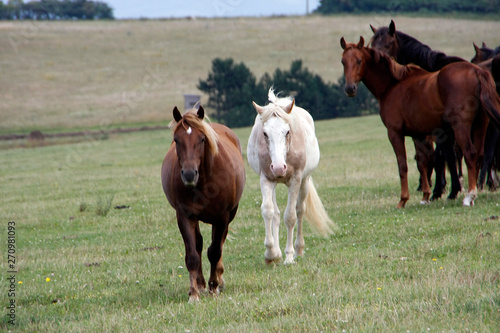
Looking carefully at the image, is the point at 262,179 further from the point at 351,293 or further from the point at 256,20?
the point at 256,20

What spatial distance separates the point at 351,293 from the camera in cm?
514

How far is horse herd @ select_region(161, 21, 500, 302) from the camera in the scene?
19.2ft

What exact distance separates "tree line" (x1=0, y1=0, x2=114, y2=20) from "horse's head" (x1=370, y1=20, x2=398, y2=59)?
1503 inches

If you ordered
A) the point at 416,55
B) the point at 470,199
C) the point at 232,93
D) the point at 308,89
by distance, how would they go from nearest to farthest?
the point at 470,199 → the point at 416,55 → the point at 308,89 → the point at 232,93

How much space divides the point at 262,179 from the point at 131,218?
16.5 ft

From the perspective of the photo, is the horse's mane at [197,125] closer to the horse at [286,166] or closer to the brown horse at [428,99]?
the horse at [286,166]

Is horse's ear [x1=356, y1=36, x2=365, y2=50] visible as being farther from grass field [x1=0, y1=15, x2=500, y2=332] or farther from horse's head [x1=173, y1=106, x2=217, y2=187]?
horse's head [x1=173, y1=106, x2=217, y2=187]

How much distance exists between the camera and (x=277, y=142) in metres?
6.64

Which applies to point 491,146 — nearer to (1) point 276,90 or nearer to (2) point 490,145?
(2) point 490,145

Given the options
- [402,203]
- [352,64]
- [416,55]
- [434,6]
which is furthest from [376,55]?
[434,6]

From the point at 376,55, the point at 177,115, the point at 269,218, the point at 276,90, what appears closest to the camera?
the point at 177,115

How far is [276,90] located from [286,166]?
34.8 meters

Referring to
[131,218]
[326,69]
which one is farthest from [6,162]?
[326,69]

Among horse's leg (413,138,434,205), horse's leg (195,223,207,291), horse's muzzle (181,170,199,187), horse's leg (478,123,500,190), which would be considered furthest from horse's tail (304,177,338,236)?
horse's leg (478,123,500,190)
